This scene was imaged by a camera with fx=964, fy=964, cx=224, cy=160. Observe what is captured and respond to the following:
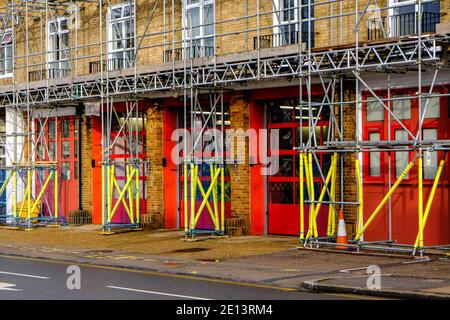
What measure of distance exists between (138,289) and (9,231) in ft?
44.2

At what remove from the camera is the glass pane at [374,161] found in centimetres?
2031

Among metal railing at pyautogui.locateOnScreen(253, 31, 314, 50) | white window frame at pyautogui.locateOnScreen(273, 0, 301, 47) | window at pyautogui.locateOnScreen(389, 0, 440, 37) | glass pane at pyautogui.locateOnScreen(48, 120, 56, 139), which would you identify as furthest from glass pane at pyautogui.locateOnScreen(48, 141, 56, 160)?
window at pyautogui.locateOnScreen(389, 0, 440, 37)

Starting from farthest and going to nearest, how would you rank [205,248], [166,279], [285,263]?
[205,248], [285,263], [166,279]

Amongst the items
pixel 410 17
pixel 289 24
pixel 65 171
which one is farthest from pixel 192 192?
pixel 65 171

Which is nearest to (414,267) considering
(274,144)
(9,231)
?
(274,144)

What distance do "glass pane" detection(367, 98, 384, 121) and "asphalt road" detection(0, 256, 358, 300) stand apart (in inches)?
249

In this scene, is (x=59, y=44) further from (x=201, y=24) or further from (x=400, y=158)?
(x=400, y=158)

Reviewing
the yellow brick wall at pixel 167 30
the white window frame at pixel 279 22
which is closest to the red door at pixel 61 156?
the yellow brick wall at pixel 167 30

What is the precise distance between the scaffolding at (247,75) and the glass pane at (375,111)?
0.15 metres

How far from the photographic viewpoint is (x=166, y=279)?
15.8 meters

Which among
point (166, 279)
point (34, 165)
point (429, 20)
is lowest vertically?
point (166, 279)

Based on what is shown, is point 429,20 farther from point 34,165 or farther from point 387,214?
point 34,165

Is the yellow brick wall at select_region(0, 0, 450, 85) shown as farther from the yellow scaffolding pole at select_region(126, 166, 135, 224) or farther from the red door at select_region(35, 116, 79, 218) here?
the yellow scaffolding pole at select_region(126, 166, 135, 224)

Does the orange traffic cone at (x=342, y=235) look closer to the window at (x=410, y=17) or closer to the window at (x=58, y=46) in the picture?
the window at (x=410, y=17)
